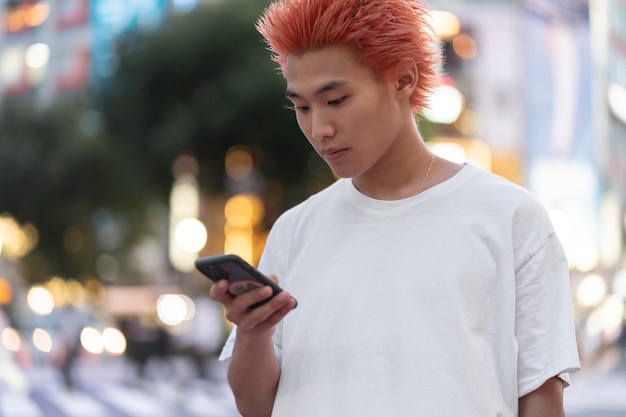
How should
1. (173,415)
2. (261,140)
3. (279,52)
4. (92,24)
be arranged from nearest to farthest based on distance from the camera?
1. (279,52)
2. (173,415)
3. (261,140)
4. (92,24)

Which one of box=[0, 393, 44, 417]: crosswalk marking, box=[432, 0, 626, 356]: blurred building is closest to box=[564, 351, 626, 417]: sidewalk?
box=[0, 393, 44, 417]: crosswalk marking

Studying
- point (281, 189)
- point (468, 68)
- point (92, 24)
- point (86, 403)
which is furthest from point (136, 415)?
point (92, 24)

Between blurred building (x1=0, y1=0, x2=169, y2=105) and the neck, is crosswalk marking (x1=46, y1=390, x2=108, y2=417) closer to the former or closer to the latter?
the neck

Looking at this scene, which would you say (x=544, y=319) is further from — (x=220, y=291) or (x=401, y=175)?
(x=220, y=291)

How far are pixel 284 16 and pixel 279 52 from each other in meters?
A: 0.06

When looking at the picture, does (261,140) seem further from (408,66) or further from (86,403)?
(408,66)

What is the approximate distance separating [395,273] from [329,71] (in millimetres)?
320

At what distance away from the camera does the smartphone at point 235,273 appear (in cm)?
149

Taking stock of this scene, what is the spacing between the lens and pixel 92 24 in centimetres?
4084

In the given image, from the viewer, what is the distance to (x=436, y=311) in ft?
5.17

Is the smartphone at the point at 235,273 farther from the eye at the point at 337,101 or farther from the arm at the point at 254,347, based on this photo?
the eye at the point at 337,101

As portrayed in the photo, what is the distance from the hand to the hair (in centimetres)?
36

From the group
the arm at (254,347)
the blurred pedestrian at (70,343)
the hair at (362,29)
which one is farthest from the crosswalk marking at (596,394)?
the hair at (362,29)

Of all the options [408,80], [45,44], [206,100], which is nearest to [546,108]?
[206,100]
